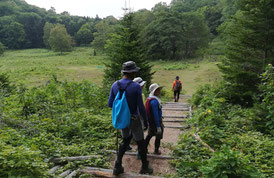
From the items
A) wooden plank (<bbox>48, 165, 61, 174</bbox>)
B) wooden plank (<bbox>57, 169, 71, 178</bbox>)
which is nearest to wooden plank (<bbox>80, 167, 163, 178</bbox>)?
wooden plank (<bbox>57, 169, 71, 178</bbox>)

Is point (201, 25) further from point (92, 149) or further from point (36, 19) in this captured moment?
point (36, 19)

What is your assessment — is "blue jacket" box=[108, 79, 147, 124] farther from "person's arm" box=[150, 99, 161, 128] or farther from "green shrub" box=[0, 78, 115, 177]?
"green shrub" box=[0, 78, 115, 177]

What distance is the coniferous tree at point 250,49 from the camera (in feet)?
30.1

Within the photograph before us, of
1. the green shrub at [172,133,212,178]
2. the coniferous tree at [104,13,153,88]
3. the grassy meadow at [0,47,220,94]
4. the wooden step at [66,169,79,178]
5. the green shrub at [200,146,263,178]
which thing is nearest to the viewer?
the green shrub at [200,146,263,178]

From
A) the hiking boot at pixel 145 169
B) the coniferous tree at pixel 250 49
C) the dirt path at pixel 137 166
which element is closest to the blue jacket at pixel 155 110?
the hiking boot at pixel 145 169

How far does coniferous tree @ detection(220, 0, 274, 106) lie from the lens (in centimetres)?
916

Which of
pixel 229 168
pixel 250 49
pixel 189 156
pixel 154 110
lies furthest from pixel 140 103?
pixel 250 49

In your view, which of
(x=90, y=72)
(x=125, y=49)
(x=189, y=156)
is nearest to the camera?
(x=189, y=156)

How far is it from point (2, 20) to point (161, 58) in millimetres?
79126

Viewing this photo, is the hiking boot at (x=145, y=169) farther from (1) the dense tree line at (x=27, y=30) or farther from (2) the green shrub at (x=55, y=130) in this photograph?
(1) the dense tree line at (x=27, y=30)

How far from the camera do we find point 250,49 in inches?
387

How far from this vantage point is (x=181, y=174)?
3848mm

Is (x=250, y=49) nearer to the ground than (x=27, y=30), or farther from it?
nearer to the ground

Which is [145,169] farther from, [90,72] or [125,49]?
[90,72]
